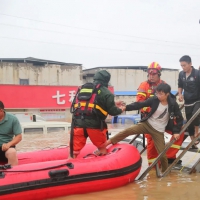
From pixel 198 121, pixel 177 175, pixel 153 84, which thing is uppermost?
pixel 153 84

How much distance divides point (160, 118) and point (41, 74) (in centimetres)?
2357

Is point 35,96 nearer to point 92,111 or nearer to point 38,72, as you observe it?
point 38,72

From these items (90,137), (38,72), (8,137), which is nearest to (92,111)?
(90,137)

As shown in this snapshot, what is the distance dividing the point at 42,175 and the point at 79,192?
0.53 metres

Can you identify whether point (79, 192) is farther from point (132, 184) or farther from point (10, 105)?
point (10, 105)

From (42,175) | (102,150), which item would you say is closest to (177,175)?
(102,150)

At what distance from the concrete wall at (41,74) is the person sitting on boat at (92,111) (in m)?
22.7

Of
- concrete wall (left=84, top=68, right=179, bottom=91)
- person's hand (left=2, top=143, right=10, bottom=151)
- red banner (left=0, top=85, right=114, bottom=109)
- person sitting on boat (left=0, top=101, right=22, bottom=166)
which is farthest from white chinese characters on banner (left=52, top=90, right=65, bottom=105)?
person's hand (left=2, top=143, right=10, bottom=151)

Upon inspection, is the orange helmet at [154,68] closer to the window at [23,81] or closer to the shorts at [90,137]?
the shorts at [90,137]

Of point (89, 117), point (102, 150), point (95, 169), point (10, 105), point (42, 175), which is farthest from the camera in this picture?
point (10, 105)

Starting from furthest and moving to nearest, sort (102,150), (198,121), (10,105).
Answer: (10,105)
(198,121)
(102,150)

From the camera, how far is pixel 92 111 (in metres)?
4.30

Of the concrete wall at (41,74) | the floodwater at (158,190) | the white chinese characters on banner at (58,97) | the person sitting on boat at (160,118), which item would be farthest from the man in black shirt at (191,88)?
the concrete wall at (41,74)

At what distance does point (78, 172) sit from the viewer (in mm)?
3971
